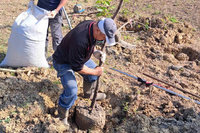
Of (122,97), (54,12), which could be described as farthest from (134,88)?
(54,12)

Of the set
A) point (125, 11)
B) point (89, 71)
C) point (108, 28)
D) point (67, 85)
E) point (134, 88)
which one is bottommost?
point (134, 88)

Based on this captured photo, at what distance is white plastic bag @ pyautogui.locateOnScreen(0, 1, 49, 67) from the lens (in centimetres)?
296

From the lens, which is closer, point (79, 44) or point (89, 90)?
point (79, 44)

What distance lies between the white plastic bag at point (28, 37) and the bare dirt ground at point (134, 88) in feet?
0.69

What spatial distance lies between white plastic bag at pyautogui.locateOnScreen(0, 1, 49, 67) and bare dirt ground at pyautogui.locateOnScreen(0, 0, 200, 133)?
21 centimetres

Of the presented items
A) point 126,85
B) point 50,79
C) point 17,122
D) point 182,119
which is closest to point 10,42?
point 50,79

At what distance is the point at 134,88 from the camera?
124 inches

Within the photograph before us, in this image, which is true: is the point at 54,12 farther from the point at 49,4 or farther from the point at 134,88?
the point at 134,88

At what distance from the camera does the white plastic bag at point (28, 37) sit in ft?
9.72

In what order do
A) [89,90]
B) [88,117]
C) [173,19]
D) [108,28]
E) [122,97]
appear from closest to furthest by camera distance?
1. [108,28]
2. [88,117]
3. [89,90]
4. [122,97]
5. [173,19]

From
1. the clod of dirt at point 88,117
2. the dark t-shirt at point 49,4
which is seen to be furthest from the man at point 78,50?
the dark t-shirt at point 49,4

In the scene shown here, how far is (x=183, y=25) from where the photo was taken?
4965 mm

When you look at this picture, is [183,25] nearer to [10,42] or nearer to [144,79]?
[144,79]

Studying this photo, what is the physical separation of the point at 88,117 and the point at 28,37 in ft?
4.79
